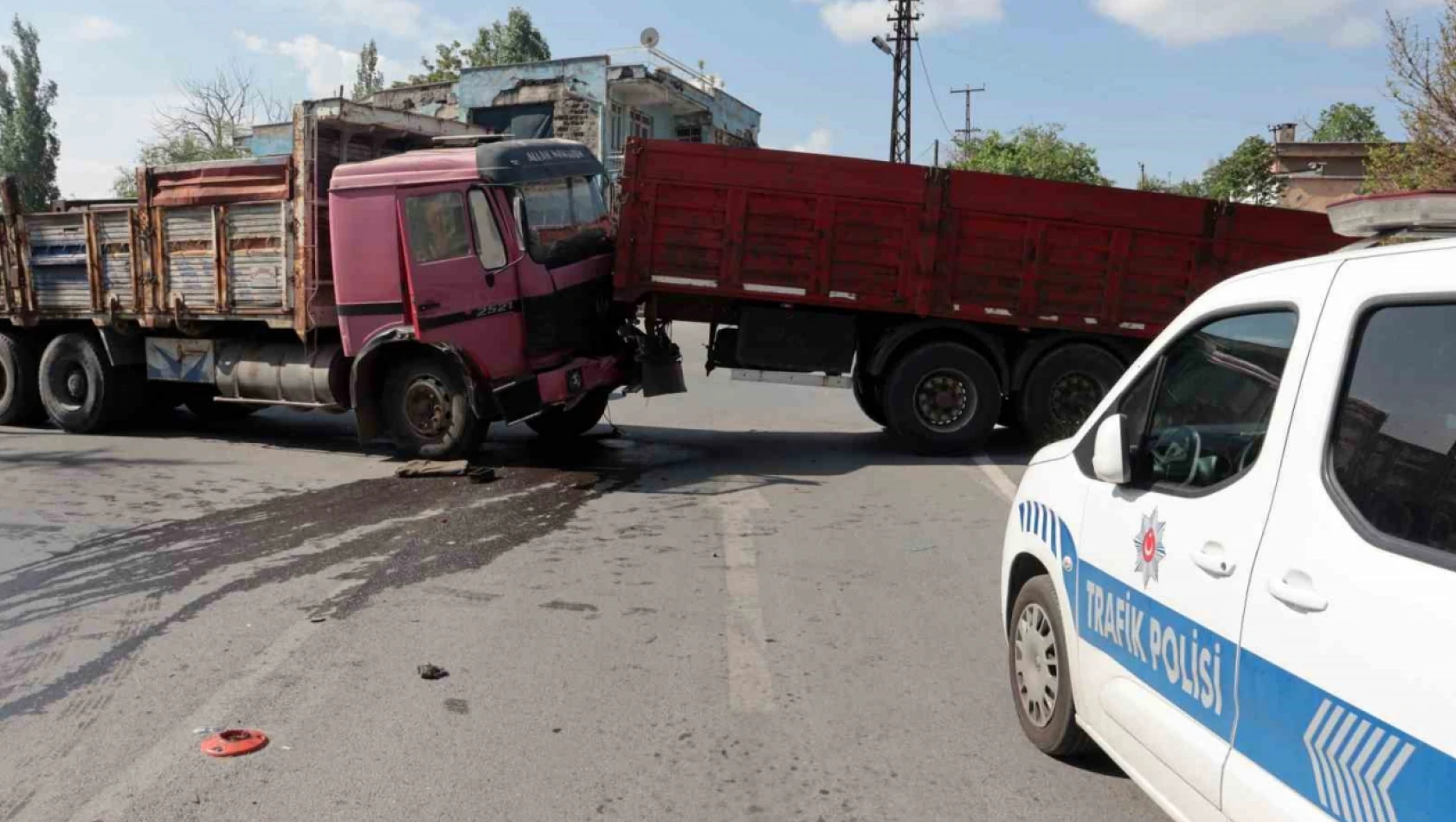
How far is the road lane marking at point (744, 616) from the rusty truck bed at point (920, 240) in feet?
10.0

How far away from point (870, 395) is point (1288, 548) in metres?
9.34

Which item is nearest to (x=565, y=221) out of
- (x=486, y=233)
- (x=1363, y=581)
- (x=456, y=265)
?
(x=486, y=233)

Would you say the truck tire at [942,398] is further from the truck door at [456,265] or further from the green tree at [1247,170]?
the green tree at [1247,170]

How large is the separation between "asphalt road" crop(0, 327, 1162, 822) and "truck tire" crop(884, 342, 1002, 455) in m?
1.37

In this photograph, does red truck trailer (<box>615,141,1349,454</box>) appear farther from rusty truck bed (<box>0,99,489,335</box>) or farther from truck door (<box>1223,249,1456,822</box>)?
truck door (<box>1223,249,1456,822</box>)

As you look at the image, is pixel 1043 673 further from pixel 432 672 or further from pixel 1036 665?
pixel 432 672

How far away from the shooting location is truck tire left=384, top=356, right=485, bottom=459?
9.74 m

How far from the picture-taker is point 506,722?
13.5ft

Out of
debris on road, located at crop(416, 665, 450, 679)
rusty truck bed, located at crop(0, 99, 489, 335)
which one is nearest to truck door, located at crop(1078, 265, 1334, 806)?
debris on road, located at crop(416, 665, 450, 679)

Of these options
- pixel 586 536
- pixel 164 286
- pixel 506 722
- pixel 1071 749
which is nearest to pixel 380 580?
pixel 586 536

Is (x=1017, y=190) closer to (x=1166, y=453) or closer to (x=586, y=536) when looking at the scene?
(x=586, y=536)

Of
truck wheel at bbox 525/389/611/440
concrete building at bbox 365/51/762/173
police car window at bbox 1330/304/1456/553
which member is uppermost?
concrete building at bbox 365/51/762/173

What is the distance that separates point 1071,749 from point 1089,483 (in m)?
0.96

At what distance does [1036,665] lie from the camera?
3852 mm
